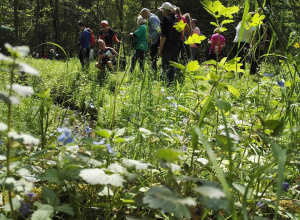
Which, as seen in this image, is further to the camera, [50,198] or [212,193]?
→ [50,198]

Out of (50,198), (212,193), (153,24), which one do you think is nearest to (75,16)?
(153,24)

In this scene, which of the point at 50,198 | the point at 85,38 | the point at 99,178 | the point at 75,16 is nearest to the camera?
the point at 99,178

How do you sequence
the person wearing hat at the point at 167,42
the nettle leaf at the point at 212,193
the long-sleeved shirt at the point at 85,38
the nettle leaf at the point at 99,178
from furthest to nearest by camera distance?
the long-sleeved shirt at the point at 85,38 < the person wearing hat at the point at 167,42 < the nettle leaf at the point at 99,178 < the nettle leaf at the point at 212,193

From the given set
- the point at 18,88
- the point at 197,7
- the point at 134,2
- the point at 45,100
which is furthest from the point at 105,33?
the point at 134,2

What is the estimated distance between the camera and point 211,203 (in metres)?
0.64

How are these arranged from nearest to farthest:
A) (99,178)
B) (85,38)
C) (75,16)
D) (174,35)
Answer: (99,178)
(174,35)
(85,38)
(75,16)

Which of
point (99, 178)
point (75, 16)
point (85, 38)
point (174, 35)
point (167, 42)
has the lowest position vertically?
point (99, 178)

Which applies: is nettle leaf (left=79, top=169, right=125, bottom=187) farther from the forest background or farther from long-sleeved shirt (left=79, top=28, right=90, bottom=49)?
the forest background

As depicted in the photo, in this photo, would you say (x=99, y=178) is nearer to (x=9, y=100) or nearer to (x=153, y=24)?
(x=9, y=100)

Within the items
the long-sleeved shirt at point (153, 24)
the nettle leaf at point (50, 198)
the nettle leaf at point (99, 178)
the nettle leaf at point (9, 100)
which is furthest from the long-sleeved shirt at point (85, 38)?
the nettle leaf at point (9, 100)

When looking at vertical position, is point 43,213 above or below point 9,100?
below

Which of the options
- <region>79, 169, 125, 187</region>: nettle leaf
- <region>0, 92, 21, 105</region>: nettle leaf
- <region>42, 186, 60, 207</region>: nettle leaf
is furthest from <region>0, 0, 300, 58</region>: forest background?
<region>0, 92, 21, 105</region>: nettle leaf

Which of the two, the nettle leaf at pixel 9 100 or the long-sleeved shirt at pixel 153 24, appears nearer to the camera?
the nettle leaf at pixel 9 100

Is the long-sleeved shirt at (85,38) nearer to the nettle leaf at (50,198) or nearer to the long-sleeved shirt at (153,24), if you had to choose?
the long-sleeved shirt at (153,24)
